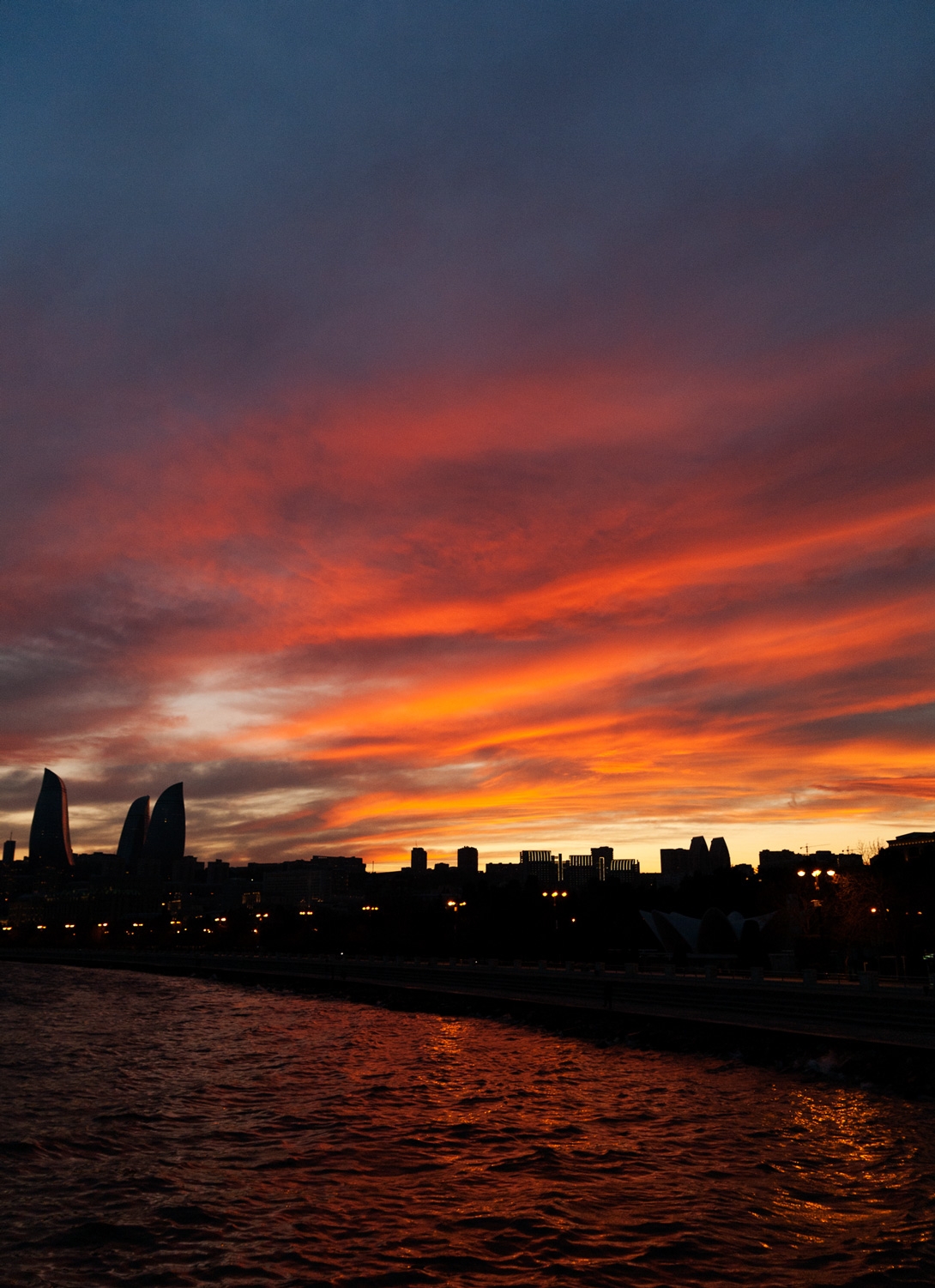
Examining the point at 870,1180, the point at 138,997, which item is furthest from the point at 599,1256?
the point at 138,997

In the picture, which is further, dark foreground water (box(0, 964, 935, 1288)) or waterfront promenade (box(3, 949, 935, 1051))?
waterfront promenade (box(3, 949, 935, 1051))

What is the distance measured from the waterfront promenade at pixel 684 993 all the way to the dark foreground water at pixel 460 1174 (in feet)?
10.6

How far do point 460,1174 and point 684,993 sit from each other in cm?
2555

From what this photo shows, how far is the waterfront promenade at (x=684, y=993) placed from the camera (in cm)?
3375

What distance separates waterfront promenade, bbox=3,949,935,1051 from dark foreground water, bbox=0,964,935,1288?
3222 mm

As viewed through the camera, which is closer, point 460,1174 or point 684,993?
point 460,1174

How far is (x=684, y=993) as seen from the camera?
45250 mm

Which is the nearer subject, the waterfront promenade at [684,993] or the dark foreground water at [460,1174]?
the dark foreground water at [460,1174]

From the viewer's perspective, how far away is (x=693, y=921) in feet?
302

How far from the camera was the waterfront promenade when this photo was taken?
111 ft

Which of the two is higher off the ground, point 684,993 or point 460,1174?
point 684,993

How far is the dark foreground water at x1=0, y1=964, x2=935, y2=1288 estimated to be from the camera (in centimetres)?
1616

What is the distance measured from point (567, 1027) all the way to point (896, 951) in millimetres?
28338

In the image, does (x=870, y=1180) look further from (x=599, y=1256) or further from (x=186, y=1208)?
(x=186, y=1208)
